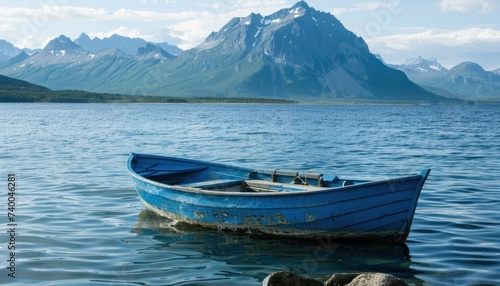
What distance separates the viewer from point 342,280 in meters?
11.6

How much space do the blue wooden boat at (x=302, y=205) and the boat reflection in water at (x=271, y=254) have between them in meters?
0.26

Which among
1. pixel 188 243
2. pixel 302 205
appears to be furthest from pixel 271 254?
pixel 188 243

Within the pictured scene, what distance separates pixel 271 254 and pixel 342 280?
12.5 feet

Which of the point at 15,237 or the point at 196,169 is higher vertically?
the point at 196,169

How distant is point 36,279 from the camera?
1320 centimetres

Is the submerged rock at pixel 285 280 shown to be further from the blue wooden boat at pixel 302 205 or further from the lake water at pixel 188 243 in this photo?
the blue wooden boat at pixel 302 205

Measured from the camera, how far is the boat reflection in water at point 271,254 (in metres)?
13.9

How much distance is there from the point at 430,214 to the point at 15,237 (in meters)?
12.7

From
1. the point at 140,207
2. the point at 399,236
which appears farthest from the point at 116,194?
the point at 399,236

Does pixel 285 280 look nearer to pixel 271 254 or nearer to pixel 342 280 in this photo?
pixel 342 280

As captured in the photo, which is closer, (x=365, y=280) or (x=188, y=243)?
(x=365, y=280)

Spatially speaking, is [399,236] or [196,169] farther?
[196,169]

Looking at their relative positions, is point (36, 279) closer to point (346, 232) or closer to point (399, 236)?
point (346, 232)

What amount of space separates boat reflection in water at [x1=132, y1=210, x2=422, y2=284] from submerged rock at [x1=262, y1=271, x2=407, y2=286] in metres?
1.52
